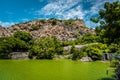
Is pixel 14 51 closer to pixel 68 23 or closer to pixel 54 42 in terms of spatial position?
pixel 54 42

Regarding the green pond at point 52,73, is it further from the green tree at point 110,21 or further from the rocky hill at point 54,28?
the rocky hill at point 54,28

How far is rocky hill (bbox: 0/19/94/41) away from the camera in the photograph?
8425cm

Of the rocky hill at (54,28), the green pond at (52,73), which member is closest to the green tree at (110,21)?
the green pond at (52,73)

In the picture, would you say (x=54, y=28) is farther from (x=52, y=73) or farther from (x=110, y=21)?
(x=110, y=21)

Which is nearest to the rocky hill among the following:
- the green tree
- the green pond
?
the green pond

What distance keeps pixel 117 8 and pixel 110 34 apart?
2437mm

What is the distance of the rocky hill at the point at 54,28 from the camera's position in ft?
276

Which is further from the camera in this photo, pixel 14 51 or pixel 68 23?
pixel 68 23

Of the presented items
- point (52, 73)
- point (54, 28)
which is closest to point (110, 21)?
point (52, 73)

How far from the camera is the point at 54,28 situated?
286 ft

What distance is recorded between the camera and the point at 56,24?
294ft

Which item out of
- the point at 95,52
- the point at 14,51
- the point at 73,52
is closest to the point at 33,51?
the point at 14,51

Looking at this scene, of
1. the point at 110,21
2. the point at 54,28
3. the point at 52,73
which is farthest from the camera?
the point at 54,28

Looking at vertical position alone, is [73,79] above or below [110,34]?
below
